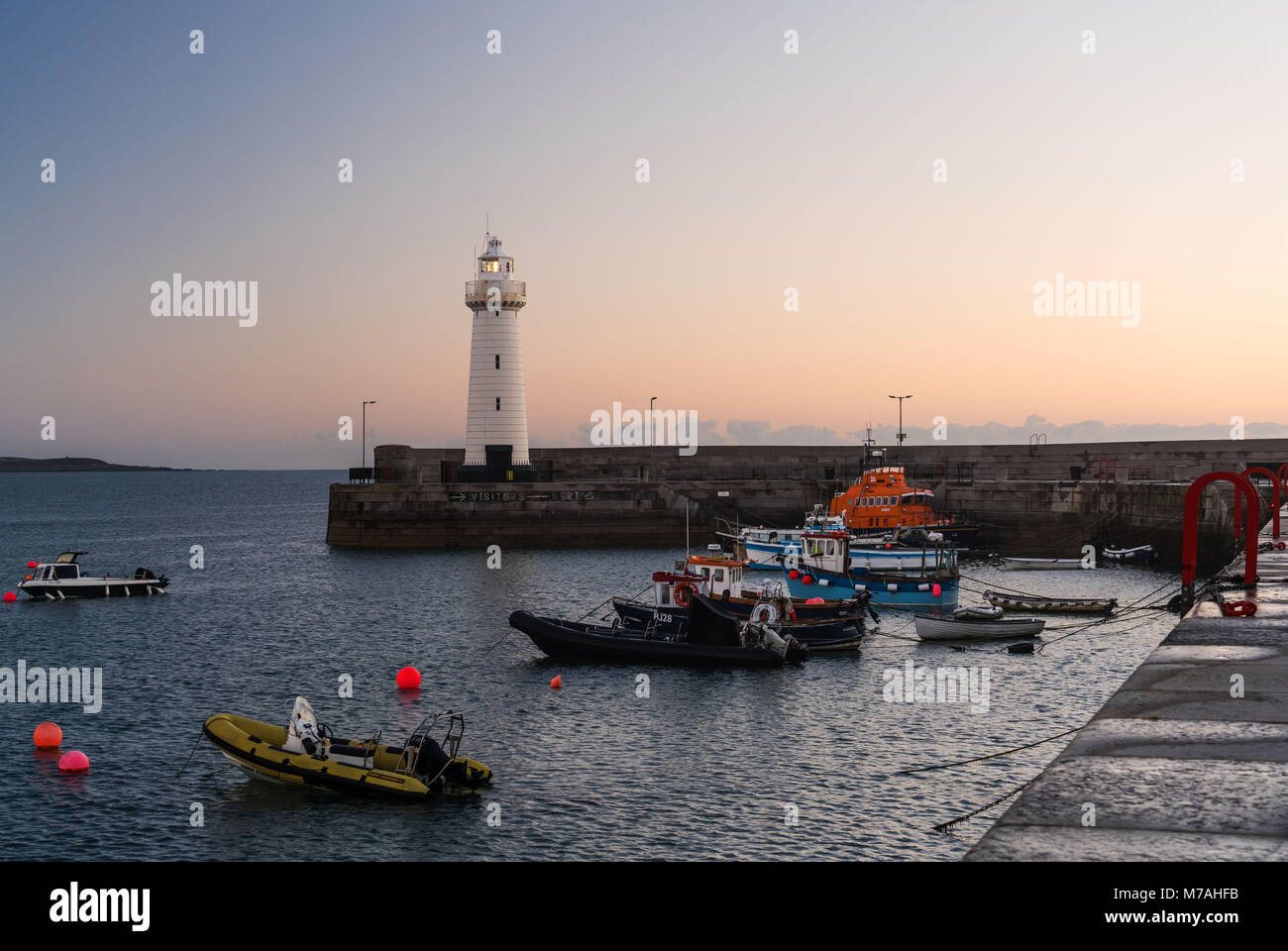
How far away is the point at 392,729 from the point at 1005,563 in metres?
39.3

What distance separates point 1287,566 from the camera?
93.1ft

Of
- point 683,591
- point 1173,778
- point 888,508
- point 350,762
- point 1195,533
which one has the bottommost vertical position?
point 350,762

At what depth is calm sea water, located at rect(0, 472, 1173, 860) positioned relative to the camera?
16203mm

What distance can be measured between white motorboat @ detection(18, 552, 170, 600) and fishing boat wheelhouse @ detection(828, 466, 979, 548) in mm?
34417

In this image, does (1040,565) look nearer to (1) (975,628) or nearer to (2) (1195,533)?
(1) (975,628)

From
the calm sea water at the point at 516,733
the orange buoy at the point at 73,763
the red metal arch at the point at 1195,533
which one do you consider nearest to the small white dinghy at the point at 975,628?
the calm sea water at the point at 516,733

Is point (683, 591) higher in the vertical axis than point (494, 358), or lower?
lower

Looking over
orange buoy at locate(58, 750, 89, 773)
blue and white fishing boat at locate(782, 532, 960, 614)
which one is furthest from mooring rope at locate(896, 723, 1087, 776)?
blue and white fishing boat at locate(782, 532, 960, 614)

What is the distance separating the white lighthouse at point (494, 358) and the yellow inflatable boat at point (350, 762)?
46582 millimetres

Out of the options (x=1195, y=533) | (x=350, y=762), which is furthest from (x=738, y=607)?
(x=350, y=762)

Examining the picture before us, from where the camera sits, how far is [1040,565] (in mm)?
53406

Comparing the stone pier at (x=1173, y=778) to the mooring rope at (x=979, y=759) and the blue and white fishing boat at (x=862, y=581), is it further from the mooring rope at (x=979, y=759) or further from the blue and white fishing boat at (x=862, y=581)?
the blue and white fishing boat at (x=862, y=581)

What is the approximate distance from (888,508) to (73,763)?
46114mm
